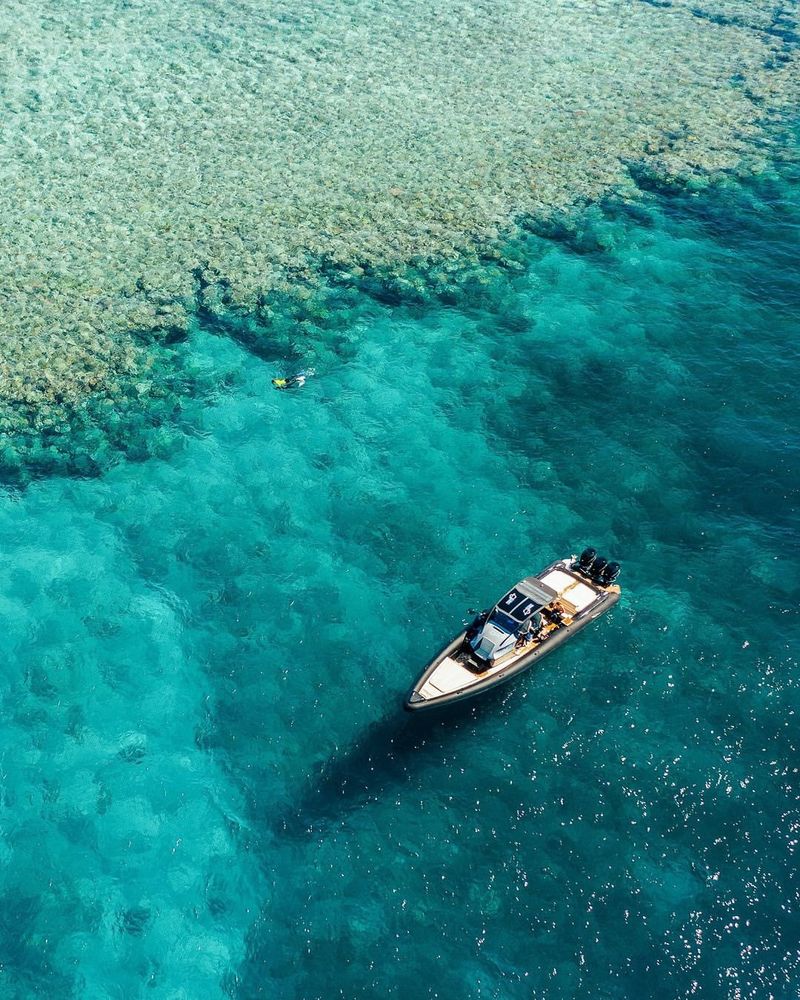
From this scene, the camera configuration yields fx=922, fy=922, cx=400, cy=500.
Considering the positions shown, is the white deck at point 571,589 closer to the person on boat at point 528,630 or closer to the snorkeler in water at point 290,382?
the person on boat at point 528,630

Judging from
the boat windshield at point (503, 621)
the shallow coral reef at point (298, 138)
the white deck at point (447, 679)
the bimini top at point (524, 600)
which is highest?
the shallow coral reef at point (298, 138)

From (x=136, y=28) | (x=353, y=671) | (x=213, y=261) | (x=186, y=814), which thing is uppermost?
(x=136, y=28)

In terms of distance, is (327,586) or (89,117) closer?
(327,586)

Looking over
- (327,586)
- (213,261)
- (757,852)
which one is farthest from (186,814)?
(213,261)

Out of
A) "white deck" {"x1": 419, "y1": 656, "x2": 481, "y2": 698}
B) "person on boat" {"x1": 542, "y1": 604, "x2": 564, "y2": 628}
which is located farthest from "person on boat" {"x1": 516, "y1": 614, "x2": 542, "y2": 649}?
"white deck" {"x1": 419, "y1": 656, "x2": 481, "y2": 698}

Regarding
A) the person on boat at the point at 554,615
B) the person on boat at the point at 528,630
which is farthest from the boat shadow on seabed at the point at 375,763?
the person on boat at the point at 554,615

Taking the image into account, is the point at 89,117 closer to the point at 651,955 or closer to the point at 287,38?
the point at 287,38
